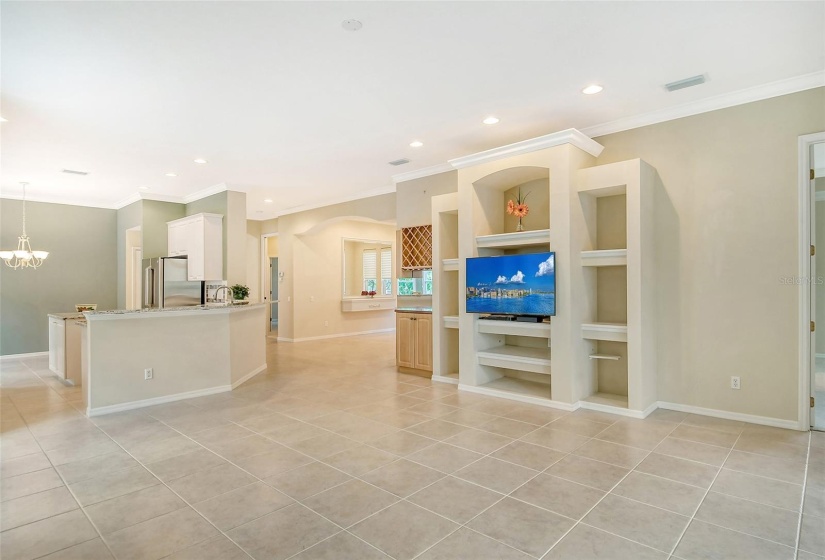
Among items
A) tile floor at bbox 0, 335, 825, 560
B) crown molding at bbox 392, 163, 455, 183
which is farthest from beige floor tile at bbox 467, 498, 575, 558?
crown molding at bbox 392, 163, 455, 183

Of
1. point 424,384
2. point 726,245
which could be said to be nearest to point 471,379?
point 424,384

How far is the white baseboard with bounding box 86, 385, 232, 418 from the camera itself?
4477 mm

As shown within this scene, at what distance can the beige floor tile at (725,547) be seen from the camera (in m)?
2.10

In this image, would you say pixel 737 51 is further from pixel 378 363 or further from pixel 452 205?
pixel 378 363

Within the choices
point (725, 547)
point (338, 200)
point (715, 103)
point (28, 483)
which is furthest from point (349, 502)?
point (338, 200)

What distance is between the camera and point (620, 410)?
4.29 m

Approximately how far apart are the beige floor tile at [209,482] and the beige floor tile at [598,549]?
6.29 feet

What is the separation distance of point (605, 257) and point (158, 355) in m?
4.79

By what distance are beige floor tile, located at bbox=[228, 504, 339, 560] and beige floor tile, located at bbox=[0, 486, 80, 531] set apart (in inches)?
44.5

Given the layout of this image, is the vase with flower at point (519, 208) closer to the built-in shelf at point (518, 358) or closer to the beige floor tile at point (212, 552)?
the built-in shelf at point (518, 358)

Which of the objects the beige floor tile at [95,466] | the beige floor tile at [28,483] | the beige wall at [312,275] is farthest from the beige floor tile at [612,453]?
the beige wall at [312,275]

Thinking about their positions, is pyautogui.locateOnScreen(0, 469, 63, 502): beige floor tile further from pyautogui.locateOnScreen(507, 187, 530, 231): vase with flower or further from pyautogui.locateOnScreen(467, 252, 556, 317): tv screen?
pyautogui.locateOnScreen(507, 187, 530, 231): vase with flower

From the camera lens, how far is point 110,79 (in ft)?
11.5

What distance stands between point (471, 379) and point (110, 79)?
444 centimetres
